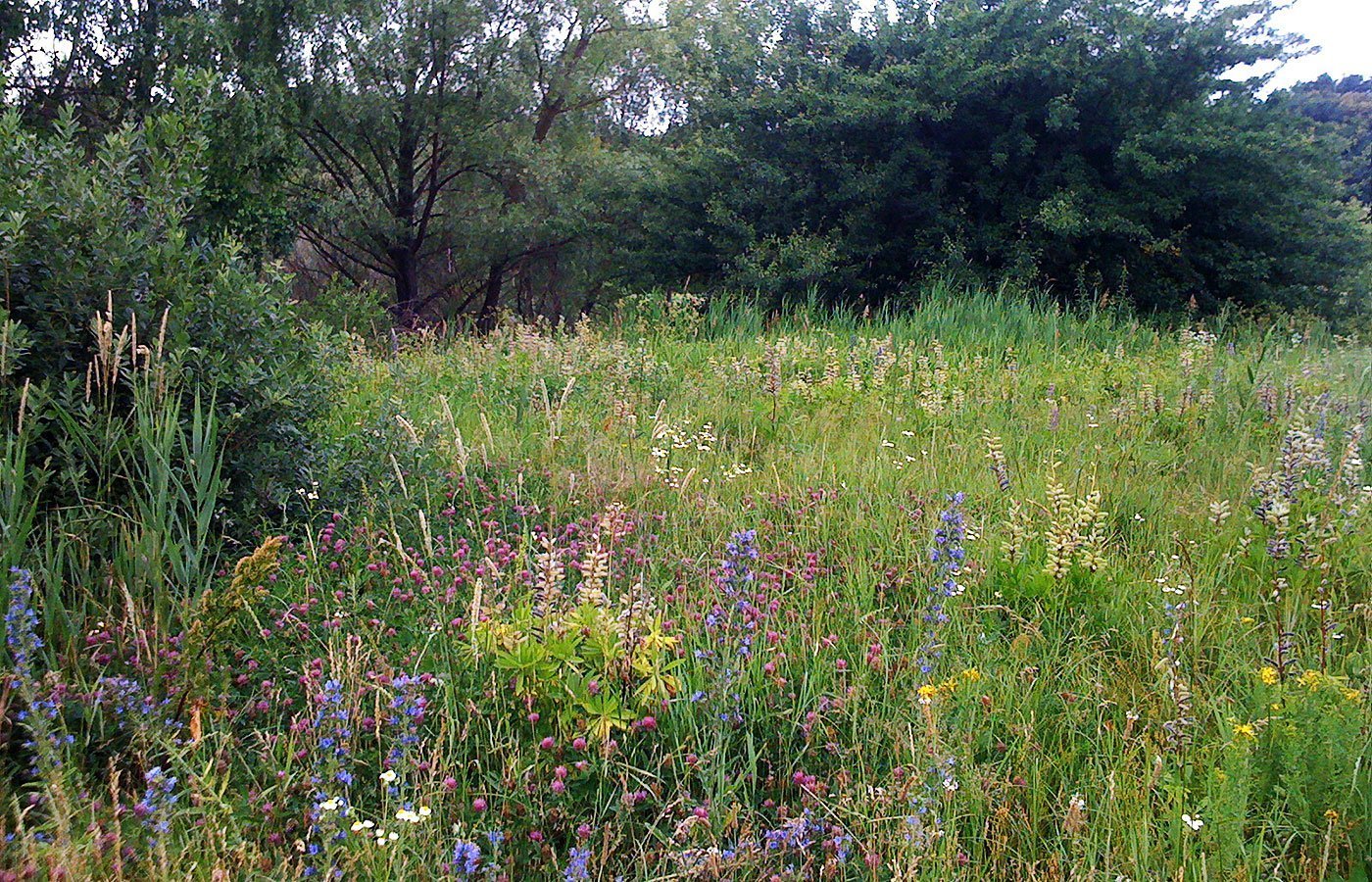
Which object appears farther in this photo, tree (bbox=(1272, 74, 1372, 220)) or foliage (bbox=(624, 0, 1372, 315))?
tree (bbox=(1272, 74, 1372, 220))

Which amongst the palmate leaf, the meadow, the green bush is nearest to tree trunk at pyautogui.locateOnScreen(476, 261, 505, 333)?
the green bush

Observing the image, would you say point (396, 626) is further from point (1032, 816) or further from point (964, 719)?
point (1032, 816)

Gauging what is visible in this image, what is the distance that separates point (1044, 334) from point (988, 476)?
4.37 m

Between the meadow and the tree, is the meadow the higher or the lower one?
the lower one

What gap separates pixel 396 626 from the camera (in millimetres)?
2973

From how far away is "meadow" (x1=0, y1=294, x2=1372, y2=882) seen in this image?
208 centimetres

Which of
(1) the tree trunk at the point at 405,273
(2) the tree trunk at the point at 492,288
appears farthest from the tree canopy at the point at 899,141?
(2) the tree trunk at the point at 492,288

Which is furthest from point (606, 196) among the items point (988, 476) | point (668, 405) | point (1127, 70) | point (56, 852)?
point (56, 852)

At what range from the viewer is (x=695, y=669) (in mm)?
2623

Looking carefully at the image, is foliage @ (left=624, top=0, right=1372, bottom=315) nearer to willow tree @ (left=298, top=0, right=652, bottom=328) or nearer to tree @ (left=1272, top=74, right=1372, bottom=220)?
tree @ (left=1272, top=74, right=1372, bottom=220)

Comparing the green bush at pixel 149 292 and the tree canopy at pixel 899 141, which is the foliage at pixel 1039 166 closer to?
the tree canopy at pixel 899 141

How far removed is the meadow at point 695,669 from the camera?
2.08 m

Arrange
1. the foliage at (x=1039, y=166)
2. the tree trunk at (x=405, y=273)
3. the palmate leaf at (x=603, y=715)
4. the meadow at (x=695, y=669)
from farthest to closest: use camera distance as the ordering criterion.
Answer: the tree trunk at (x=405, y=273), the foliage at (x=1039, y=166), the palmate leaf at (x=603, y=715), the meadow at (x=695, y=669)

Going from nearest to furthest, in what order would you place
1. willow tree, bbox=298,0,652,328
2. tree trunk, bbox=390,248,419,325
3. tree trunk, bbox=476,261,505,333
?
willow tree, bbox=298,0,652,328 < tree trunk, bbox=390,248,419,325 < tree trunk, bbox=476,261,505,333
